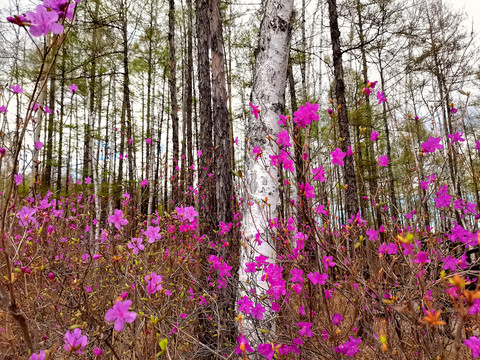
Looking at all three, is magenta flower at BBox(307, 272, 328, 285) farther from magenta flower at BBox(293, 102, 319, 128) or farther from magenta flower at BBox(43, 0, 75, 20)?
magenta flower at BBox(43, 0, 75, 20)

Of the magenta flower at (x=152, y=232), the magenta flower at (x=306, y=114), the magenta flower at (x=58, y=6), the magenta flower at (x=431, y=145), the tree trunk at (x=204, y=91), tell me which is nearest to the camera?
the magenta flower at (x=58, y=6)

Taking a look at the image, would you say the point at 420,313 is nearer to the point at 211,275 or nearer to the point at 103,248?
Answer: the point at 211,275

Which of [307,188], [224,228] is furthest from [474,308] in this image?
[224,228]

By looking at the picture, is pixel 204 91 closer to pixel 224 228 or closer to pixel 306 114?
pixel 224 228

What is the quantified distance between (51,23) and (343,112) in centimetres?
552

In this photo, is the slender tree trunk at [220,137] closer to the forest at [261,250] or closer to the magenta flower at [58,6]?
the forest at [261,250]

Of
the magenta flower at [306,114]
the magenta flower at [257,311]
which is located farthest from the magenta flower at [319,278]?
the magenta flower at [306,114]

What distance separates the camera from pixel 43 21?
0.83 m

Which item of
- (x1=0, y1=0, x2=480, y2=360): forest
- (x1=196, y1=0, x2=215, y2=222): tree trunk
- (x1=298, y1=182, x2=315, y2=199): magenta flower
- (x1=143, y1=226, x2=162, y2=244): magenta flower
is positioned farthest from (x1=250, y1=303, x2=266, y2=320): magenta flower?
(x1=196, y1=0, x2=215, y2=222): tree trunk

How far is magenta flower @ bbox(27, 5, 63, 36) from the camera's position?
0.82 meters

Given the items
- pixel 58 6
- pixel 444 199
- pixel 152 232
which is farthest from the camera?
pixel 444 199

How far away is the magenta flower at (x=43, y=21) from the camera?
821mm

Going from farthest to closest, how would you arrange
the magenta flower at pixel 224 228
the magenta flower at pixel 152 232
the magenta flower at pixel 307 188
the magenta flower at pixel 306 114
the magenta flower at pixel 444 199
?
1. the magenta flower at pixel 224 228
2. the magenta flower at pixel 444 199
3. the magenta flower at pixel 152 232
4. the magenta flower at pixel 306 114
5. the magenta flower at pixel 307 188

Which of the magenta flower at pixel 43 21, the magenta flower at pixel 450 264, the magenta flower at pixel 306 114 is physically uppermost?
the magenta flower at pixel 43 21
